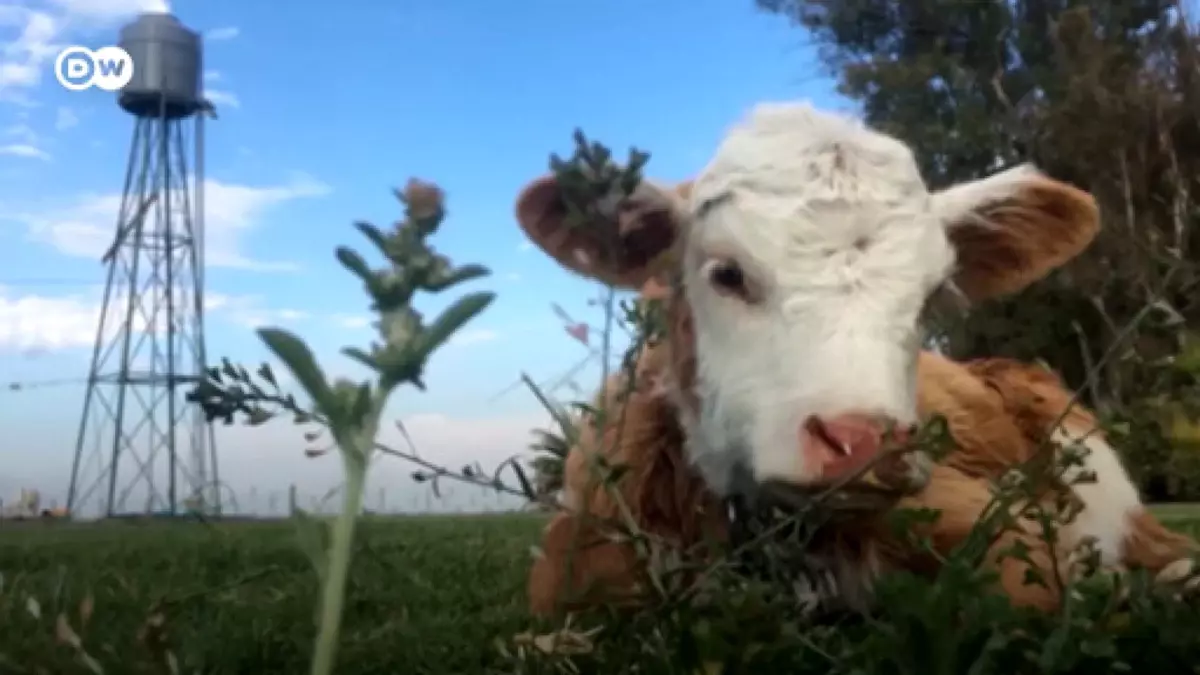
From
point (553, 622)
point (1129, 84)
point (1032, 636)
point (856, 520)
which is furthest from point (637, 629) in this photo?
point (1129, 84)

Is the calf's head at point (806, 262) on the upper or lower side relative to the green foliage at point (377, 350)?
upper


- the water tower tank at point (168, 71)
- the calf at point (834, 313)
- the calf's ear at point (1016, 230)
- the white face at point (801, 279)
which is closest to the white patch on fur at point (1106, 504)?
the calf at point (834, 313)

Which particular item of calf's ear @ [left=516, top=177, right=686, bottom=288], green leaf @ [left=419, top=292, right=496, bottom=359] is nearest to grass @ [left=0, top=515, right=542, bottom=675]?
green leaf @ [left=419, top=292, right=496, bottom=359]

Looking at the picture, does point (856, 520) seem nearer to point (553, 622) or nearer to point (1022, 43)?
point (553, 622)

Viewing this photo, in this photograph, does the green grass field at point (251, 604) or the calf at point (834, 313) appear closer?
the green grass field at point (251, 604)

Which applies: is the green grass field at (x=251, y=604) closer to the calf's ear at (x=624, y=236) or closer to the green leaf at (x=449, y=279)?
the green leaf at (x=449, y=279)

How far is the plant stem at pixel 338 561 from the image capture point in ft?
1.91

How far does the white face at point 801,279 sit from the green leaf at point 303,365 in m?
1.20

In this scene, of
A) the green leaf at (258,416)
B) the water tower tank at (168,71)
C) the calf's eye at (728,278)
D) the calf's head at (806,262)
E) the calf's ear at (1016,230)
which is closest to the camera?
the green leaf at (258,416)

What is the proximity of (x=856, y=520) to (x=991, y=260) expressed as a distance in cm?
87

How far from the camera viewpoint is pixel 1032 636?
0.94 metres

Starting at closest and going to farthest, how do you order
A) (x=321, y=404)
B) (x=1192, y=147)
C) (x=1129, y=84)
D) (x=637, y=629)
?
(x=321, y=404)
(x=637, y=629)
(x=1192, y=147)
(x=1129, y=84)

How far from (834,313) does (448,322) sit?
1477 mm

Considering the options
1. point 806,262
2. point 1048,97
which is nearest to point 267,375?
point 806,262
